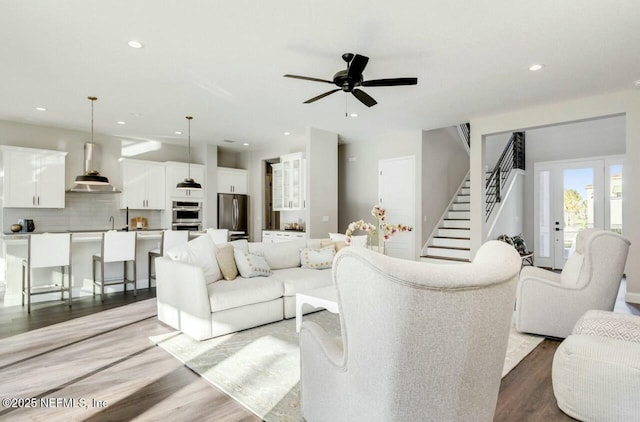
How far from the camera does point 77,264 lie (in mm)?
5344

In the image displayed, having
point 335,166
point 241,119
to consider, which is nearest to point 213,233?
point 241,119

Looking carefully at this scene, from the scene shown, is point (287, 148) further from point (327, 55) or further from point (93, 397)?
point (93, 397)

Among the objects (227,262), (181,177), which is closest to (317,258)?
(227,262)

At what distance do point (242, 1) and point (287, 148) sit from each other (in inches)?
212

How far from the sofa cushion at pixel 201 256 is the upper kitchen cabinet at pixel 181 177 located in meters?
4.24

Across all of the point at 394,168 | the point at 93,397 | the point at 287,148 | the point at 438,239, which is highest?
the point at 287,148

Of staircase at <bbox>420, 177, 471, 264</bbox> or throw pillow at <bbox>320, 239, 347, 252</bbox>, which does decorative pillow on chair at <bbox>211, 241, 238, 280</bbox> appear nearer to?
throw pillow at <bbox>320, 239, 347, 252</bbox>

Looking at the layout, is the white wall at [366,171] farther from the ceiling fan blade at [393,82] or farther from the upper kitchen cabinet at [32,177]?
the upper kitchen cabinet at [32,177]

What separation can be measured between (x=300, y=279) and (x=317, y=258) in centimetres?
64

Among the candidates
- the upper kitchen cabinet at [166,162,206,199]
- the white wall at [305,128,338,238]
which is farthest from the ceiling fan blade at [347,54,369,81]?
the upper kitchen cabinet at [166,162,206,199]

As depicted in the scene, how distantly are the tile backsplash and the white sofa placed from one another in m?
4.18

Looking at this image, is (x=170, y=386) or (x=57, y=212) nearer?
(x=170, y=386)

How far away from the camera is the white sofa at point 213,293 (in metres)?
3.36

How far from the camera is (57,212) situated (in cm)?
670
